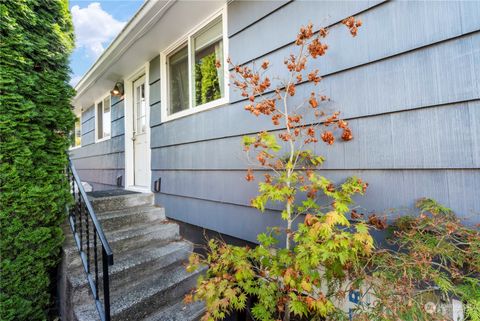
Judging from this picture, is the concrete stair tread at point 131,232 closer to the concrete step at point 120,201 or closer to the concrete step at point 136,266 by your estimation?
the concrete step at point 136,266

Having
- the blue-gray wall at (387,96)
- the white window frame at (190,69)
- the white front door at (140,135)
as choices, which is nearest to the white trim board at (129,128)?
the white front door at (140,135)

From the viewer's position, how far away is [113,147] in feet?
16.4

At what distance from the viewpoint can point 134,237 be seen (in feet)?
9.15

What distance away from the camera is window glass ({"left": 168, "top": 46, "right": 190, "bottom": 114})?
3352mm

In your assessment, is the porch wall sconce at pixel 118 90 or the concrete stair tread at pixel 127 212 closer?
the concrete stair tread at pixel 127 212

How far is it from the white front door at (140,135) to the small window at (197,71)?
83 cm

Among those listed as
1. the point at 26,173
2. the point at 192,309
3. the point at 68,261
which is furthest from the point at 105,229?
the point at 192,309

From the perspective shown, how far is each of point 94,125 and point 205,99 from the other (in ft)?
14.5

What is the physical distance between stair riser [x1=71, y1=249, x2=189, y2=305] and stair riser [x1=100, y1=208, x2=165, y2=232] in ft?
2.36

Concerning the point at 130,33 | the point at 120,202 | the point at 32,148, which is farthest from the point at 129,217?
the point at 130,33

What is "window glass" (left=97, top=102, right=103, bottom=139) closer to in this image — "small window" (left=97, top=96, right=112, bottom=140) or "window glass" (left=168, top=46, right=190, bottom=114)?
"small window" (left=97, top=96, right=112, bottom=140)

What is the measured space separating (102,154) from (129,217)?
124 inches

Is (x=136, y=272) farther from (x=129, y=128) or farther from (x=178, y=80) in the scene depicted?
(x=129, y=128)

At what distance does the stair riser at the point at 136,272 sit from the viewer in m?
2.04
